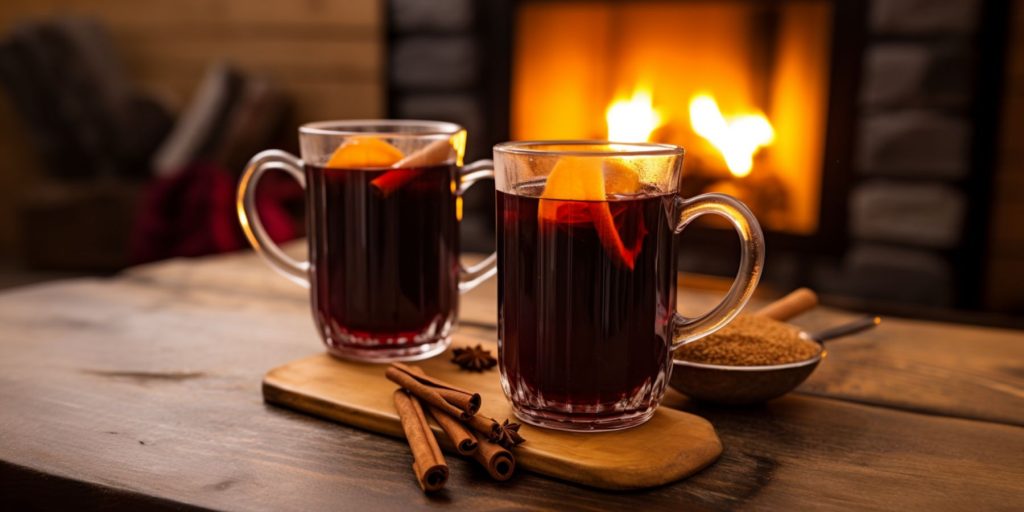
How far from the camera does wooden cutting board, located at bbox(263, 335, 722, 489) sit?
0.59m

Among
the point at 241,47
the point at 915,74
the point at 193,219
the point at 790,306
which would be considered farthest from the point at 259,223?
the point at 241,47

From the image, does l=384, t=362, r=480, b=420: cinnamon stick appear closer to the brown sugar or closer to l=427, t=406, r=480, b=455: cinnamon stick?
l=427, t=406, r=480, b=455: cinnamon stick

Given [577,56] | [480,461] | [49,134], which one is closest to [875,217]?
[577,56]

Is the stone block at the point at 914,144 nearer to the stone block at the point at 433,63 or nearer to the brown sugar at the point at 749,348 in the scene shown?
the stone block at the point at 433,63

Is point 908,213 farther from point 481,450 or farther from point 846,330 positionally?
point 481,450

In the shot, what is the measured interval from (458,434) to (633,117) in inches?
76.0

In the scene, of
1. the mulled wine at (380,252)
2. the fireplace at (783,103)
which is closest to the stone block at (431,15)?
the fireplace at (783,103)

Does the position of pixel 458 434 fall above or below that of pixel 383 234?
below

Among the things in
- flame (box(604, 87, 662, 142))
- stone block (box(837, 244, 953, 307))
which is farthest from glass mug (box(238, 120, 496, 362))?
flame (box(604, 87, 662, 142))

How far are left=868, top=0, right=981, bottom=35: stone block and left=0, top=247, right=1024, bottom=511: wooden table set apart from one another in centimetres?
117

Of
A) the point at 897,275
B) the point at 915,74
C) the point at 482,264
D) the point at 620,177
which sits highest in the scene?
the point at 915,74

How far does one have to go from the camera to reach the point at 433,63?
102 inches

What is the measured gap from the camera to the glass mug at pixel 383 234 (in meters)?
0.79

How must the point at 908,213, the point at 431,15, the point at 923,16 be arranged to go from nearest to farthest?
the point at 923,16 < the point at 908,213 < the point at 431,15
